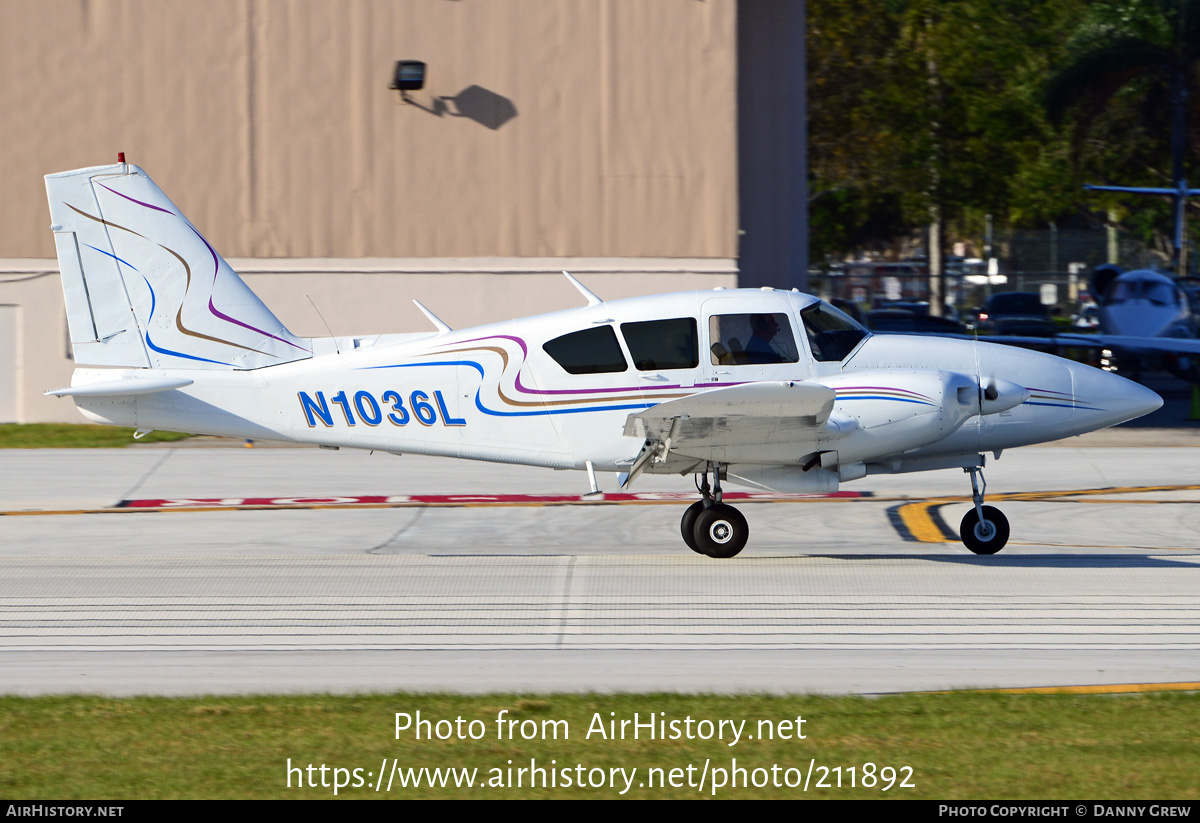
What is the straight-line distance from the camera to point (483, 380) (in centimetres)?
1145

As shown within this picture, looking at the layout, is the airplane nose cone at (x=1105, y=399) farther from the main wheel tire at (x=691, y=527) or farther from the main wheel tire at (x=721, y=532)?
the main wheel tire at (x=691, y=527)

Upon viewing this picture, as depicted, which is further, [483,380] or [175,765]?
[483,380]

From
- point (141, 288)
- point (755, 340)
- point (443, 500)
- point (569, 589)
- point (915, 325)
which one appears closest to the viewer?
point (569, 589)

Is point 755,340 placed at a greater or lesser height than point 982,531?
greater

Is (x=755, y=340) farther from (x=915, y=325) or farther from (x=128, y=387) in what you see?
(x=915, y=325)

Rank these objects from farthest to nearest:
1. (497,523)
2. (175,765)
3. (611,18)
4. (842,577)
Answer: (611,18) → (497,523) → (842,577) → (175,765)

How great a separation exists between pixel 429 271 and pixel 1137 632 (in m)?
16.4

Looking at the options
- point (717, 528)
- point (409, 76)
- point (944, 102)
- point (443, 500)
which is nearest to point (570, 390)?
point (717, 528)

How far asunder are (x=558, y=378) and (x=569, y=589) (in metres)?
1.89

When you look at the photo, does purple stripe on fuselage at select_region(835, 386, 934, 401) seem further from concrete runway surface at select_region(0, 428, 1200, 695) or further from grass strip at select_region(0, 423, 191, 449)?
grass strip at select_region(0, 423, 191, 449)

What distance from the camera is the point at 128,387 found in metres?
11.3

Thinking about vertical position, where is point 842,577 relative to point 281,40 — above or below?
below

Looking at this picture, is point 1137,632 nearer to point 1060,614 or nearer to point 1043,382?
point 1060,614
